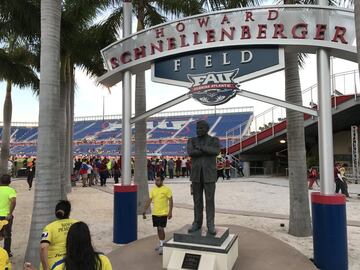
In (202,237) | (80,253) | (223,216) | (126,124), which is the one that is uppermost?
(126,124)

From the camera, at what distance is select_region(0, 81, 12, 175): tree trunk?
19.0 meters

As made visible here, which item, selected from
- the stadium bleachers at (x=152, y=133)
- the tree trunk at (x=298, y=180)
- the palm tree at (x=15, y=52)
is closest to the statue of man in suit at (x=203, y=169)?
the tree trunk at (x=298, y=180)

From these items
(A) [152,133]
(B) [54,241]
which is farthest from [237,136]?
(B) [54,241]

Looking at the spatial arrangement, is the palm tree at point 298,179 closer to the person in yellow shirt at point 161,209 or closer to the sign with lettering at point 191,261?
the person in yellow shirt at point 161,209

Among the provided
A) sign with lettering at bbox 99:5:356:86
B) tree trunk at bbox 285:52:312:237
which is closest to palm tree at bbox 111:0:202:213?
sign with lettering at bbox 99:5:356:86

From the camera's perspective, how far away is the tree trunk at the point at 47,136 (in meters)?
6.15

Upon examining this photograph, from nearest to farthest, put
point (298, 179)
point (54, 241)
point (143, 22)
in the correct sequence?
point (54, 241)
point (298, 179)
point (143, 22)

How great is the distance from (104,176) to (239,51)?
16166 millimetres

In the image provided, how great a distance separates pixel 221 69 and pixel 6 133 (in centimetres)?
1681

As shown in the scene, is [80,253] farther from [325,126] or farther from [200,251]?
[325,126]

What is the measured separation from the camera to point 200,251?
5.47 m

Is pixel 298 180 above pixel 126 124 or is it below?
below

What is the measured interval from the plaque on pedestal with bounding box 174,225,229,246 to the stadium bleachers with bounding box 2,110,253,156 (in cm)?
3274

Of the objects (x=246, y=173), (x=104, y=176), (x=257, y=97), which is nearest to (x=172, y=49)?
(x=257, y=97)
